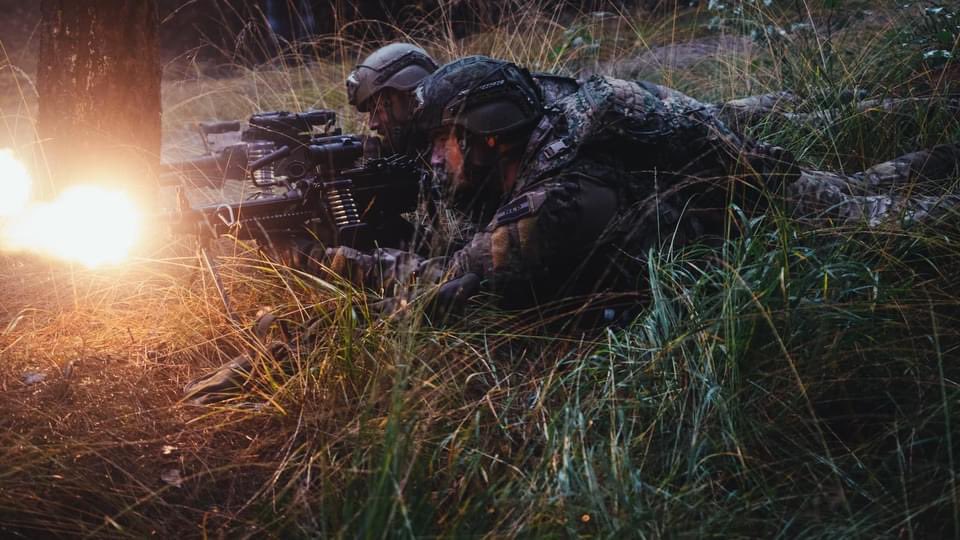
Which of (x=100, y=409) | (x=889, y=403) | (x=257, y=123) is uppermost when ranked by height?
(x=257, y=123)

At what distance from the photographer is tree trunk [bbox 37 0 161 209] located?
4293 millimetres

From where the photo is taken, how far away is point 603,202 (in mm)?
3605

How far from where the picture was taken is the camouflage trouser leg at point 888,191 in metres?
3.45

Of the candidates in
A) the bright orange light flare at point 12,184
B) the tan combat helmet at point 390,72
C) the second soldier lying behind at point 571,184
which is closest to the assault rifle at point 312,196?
the second soldier lying behind at point 571,184

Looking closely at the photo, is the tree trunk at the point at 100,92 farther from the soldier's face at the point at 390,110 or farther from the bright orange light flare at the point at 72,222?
the soldier's face at the point at 390,110

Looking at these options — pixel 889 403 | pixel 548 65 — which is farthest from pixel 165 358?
pixel 548 65

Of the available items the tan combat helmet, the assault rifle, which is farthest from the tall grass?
the tan combat helmet

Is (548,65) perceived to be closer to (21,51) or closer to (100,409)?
(100,409)

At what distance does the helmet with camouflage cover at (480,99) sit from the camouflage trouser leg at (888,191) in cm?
118

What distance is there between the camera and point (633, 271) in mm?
3672

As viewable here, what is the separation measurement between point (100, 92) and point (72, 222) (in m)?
0.79

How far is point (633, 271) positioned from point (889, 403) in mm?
1189

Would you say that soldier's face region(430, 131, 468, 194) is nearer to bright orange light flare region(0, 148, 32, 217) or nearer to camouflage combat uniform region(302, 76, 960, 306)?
camouflage combat uniform region(302, 76, 960, 306)

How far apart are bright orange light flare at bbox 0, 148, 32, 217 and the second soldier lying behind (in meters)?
1.69
